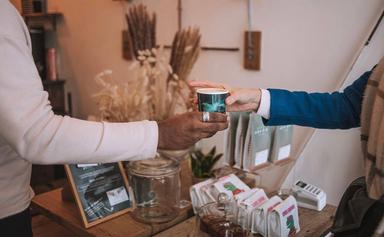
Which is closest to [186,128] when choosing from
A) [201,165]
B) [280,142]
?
[280,142]

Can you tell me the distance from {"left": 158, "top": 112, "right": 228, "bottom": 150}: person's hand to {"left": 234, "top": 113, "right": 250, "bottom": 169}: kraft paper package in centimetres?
30

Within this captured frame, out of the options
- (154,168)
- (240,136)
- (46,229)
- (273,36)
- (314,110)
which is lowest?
(46,229)

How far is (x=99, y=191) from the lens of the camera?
4.20 feet

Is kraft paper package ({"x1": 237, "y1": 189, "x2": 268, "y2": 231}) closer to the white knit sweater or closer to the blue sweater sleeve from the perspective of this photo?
the blue sweater sleeve

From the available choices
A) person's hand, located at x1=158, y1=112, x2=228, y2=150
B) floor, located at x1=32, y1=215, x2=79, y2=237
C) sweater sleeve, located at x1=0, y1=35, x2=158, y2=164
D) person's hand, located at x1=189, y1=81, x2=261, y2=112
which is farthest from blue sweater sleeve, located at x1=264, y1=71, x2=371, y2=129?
floor, located at x1=32, y1=215, x2=79, y2=237

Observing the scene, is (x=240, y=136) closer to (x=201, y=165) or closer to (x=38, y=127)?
(x=201, y=165)

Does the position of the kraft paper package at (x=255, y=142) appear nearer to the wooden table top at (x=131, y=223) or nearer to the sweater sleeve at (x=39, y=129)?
the wooden table top at (x=131, y=223)

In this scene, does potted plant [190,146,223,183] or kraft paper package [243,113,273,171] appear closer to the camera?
kraft paper package [243,113,273,171]

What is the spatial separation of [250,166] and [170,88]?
2.09 ft

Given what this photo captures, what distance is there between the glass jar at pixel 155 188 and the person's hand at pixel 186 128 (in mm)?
327

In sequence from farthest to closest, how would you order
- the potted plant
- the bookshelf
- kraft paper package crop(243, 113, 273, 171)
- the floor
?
the bookshelf < the potted plant < the floor < kraft paper package crop(243, 113, 273, 171)

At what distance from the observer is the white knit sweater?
0.80 m

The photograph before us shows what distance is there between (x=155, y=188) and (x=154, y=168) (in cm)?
9

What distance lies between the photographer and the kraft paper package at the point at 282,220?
3.68 feet
